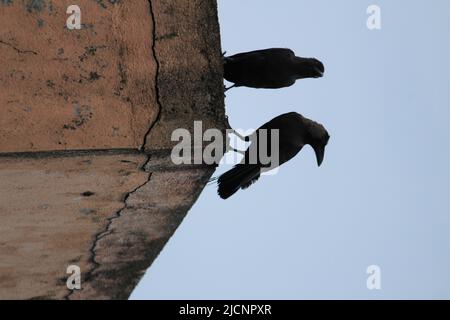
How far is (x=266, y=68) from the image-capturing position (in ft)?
13.6

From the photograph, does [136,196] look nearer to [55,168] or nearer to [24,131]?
[55,168]

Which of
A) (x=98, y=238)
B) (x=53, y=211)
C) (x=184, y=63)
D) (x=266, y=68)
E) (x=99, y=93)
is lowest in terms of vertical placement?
(x=98, y=238)

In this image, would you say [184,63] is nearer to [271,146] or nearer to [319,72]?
[271,146]

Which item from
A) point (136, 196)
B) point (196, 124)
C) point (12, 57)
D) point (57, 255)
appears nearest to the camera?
point (12, 57)

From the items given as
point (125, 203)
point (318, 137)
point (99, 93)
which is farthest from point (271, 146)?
point (99, 93)

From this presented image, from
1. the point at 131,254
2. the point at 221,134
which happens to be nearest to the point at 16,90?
the point at 221,134

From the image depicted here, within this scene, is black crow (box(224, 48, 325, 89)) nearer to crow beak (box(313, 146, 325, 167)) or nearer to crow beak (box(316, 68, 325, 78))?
crow beak (box(316, 68, 325, 78))

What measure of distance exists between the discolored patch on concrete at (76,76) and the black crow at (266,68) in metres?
0.69

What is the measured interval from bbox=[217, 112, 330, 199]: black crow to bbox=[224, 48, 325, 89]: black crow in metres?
0.23

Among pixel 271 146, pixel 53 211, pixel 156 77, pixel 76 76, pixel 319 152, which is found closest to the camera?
pixel 76 76

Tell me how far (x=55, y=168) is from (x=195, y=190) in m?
0.94

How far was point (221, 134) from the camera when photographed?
373cm

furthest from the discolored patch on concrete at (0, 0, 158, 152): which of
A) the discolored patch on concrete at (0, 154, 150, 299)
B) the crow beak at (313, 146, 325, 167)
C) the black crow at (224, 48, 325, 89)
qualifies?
the crow beak at (313, 146, 325, 167)

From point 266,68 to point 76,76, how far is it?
4.00ft
